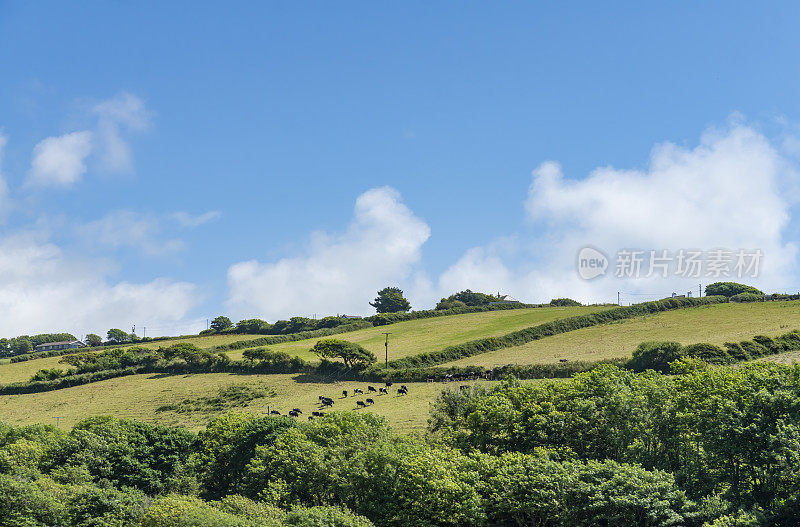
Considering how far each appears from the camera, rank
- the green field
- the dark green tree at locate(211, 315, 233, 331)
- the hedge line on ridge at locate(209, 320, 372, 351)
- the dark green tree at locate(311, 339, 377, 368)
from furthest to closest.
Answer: the dark green tree at locate(211, 315, 233, 331) → the hedge line on ridge at locate(209, 320, 372, 351) → the dark green tree at locate(311, 339, 377, 368) → the green field

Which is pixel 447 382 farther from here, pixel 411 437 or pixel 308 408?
pixel 411 437

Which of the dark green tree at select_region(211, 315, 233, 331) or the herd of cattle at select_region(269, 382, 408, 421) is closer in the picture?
the herd of cattle at select_region(269, 382, 408, 421)

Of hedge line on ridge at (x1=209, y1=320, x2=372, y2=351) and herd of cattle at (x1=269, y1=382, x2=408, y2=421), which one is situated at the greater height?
hedge line on ridge at (x1=209, y1=320, x2=372, y2=351)

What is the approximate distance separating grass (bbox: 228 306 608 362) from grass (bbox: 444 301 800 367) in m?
13.2

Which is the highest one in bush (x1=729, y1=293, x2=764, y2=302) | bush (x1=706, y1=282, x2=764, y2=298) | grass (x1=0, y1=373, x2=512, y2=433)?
bush (x1=706, y1=282, x2=764, y2=298)

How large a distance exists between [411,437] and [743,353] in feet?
171

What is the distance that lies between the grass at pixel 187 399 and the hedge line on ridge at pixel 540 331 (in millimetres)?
11248

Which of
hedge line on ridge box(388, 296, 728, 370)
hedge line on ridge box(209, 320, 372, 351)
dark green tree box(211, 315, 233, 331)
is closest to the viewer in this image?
hedge line on ridge box(388, 296, 728, 370)

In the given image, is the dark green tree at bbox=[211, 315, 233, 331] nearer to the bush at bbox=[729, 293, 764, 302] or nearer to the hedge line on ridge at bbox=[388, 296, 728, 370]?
the hedge line on ridge at bbox=[388, 296, 728, 370]

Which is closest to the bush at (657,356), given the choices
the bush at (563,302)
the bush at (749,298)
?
the bush at (749,298)

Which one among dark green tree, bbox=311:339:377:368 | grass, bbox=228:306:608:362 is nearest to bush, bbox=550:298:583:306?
grass, bbox=228:306:608:362

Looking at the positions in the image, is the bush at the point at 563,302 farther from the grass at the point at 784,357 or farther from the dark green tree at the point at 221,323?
the dark green tree at the point at 221,323

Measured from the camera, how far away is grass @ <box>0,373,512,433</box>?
8319cm

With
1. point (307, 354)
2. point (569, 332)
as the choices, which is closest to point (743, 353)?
point (569, 332)
